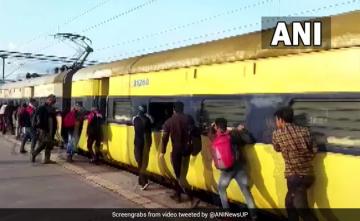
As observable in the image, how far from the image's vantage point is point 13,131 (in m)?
25.6

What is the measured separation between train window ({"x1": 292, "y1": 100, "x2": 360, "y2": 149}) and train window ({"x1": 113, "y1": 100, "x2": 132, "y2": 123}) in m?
6.21

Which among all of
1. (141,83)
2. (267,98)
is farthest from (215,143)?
(141,83)

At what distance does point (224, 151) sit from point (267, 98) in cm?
93

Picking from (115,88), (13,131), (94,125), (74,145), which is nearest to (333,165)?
(115,88)

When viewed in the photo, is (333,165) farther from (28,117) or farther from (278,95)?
(28,117)

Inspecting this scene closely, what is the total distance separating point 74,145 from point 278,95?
9286mm

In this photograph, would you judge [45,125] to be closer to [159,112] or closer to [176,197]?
[159,112]

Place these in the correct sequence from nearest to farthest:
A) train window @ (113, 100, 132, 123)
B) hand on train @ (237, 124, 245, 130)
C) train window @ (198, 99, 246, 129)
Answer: hand on train @ (237, 124, 245, 130) < train window @ (198, 99, 246, 129) < train window @ (113, 100, 132, 123)

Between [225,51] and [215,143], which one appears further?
[225,51]

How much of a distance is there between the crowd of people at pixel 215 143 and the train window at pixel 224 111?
158 millimetres

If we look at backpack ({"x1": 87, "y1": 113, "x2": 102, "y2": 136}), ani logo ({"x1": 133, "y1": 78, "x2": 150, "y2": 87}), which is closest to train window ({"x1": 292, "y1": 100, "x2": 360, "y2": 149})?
ani logo ({"x1": 133, "y1": 78, "x2": 150, "y2": 87})

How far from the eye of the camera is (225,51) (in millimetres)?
8141

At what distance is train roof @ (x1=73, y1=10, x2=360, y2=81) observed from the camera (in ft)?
19.7

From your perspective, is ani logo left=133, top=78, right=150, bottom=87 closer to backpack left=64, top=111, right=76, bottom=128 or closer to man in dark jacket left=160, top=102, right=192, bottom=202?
man in dark jacket left=160, top=102, right=192, bottom=202
